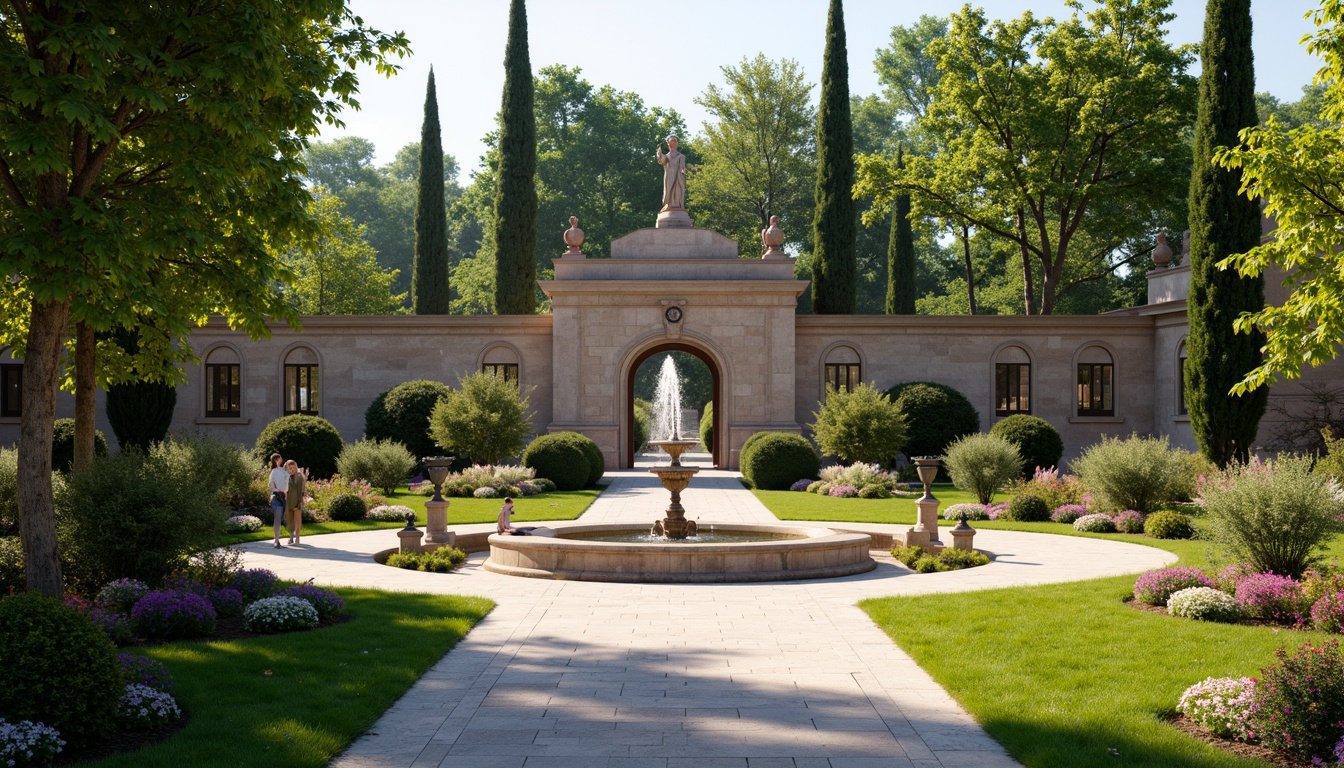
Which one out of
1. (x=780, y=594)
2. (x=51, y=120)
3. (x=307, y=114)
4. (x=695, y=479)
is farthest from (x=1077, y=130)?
(x=51, y=120)

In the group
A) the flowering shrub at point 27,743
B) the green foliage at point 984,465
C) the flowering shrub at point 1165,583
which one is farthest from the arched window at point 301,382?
the flowering shrub at point 27,743

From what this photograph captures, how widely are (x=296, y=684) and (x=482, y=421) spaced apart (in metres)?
Answer: 19.9

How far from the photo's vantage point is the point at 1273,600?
11078mm

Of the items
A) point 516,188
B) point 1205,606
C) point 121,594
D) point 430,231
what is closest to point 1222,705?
point 1205,606

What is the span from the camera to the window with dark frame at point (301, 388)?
34406 millimetres

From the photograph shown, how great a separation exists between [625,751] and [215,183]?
6707mm

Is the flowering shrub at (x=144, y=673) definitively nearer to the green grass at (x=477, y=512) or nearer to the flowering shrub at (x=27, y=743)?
the flowering shrub at (x=27, y=743)

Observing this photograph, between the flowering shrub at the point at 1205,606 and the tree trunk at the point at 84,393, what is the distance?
12489 millimetres

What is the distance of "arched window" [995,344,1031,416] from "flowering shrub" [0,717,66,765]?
102 ft

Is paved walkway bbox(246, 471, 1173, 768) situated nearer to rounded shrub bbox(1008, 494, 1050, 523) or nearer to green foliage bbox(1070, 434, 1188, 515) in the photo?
green foliage bbox(1070, 434, 1188, 515)

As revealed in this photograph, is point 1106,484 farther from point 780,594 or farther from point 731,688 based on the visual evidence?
point 731,688

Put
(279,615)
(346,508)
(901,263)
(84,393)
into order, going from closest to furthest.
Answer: (279,615), (84,393), (346,508), (901,263)

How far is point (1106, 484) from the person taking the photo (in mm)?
21203

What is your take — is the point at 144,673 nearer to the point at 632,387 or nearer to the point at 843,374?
the point at 632,387
